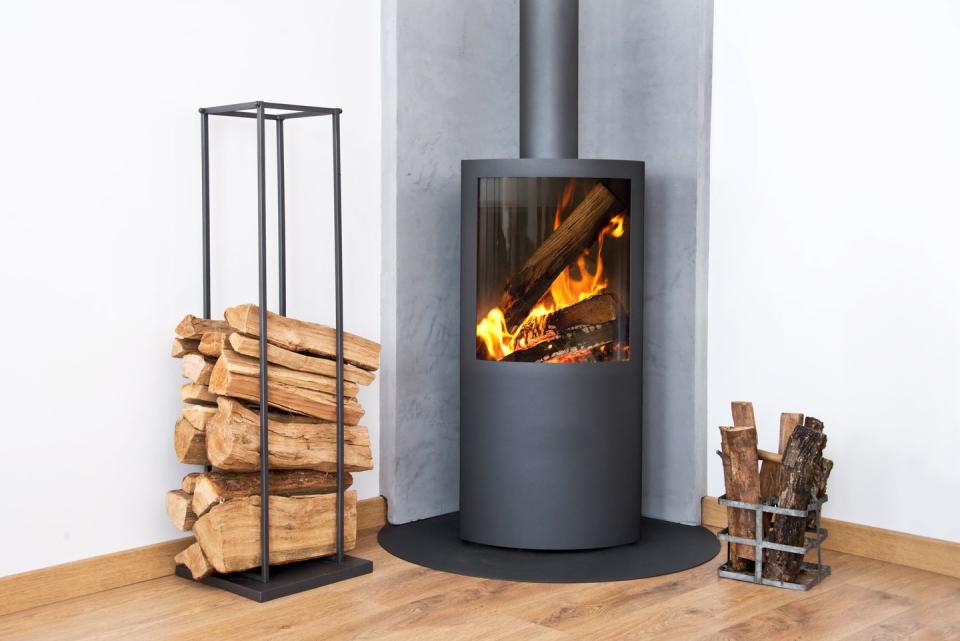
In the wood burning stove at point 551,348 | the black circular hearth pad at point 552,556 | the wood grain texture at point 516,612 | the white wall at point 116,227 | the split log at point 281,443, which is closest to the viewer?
the wood grain texture at point 516,612

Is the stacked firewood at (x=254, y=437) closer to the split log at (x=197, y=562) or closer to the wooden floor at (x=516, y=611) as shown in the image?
the split log at (x=197, y=562)

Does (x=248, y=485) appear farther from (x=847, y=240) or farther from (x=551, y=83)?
(x=847, y=240)

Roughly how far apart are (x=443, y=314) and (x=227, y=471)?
0.99m

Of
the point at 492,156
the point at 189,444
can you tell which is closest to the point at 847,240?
the point at 492,156

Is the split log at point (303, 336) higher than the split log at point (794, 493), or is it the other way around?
the split log at point (303, 336)

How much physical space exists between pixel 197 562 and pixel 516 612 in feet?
2.63

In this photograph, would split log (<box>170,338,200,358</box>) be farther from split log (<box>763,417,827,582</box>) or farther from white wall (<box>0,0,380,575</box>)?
split log (<box>763,417,827,582</box>)

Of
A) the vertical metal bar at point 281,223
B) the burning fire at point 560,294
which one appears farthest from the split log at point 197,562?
the burning fire at point 560,294

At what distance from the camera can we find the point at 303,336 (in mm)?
2859

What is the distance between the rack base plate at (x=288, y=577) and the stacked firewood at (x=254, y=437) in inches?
1.6

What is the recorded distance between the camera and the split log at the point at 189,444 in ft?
9.05

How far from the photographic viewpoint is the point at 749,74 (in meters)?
3.38

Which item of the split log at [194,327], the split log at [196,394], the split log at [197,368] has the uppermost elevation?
the split log at [194,327]

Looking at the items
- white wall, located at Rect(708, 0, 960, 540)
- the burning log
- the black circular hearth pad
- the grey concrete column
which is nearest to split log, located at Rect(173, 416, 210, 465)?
the black circular hearth pad
